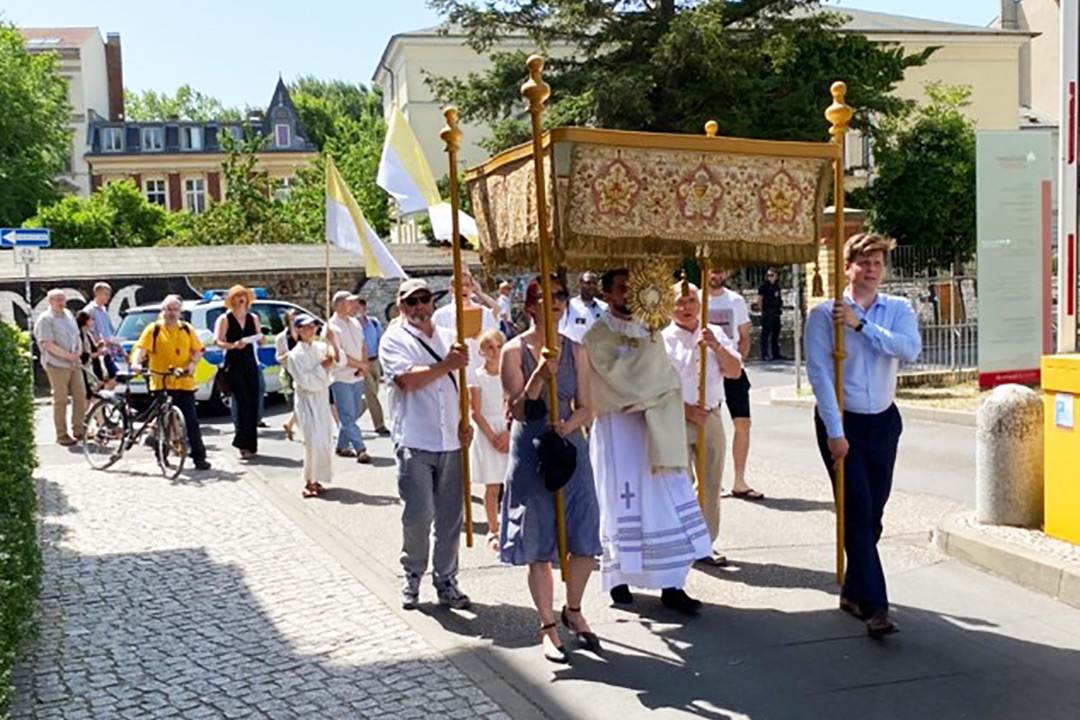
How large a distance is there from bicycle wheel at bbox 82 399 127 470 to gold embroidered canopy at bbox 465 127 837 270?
7.89 m

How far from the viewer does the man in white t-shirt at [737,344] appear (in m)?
9.01

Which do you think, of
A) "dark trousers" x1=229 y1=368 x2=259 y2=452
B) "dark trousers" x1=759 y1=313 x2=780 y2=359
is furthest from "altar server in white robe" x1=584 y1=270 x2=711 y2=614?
"dark trousers" x1=759 y1=313 x2=780 y2=359

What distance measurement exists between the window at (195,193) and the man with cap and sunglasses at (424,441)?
74.2 m

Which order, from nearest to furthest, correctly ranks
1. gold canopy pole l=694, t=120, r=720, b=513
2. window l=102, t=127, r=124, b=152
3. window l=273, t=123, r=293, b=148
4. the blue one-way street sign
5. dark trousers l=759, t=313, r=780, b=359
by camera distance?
gold canopy pole l=694, t=120, r=720, b=513 < the blue one-way street sign < dark trousers l=759, t=313, r=780, b=359 < window l=102, t=127, r=124, b=152 < window l=273, t=123, r=293, b=148

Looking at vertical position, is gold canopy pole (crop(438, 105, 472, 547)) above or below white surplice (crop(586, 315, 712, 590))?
above

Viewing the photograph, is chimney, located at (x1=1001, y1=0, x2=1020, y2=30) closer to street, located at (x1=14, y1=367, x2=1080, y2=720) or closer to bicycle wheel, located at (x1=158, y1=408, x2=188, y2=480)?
street, located at (x1=14, y1=367, x2=1080, y2=720)

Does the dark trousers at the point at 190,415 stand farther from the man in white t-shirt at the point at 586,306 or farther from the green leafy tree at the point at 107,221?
the green leafy tree at the point at 107,221

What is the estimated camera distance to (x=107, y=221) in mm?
52062

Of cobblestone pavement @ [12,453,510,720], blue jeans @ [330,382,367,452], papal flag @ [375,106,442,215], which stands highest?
papal flag @ [375,106,442,215]

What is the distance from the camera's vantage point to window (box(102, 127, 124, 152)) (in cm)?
7638

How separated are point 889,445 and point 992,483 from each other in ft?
6.95

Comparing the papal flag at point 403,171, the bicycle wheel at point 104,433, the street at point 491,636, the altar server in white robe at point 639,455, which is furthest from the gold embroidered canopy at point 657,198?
the bicycle wheel at point 104,433

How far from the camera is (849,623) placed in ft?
19.9

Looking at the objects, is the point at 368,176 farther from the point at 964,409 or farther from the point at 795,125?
the point at 964,409
